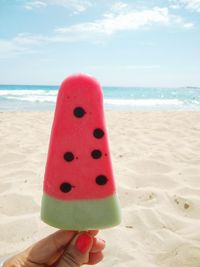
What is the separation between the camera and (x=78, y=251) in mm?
1143

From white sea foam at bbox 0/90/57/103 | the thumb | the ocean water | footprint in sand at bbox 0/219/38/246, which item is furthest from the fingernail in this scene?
white sea foam at bbox 0/90/57/103

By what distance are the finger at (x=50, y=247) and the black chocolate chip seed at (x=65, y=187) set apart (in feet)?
0.63

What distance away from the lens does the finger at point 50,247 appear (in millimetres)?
1182

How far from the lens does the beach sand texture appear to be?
1702 mm

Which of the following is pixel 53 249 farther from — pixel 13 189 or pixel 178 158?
pixel 178 158

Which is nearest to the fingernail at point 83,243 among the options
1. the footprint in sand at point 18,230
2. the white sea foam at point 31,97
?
the footprint in sand at point 18,230

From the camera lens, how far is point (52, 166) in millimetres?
1085

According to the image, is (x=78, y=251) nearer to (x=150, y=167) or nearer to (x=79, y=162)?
(x=79, y=162)

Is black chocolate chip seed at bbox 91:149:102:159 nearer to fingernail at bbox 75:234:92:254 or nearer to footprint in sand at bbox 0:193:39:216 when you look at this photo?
fingernail at bbox 75:234:92:254

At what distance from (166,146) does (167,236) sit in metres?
2.24

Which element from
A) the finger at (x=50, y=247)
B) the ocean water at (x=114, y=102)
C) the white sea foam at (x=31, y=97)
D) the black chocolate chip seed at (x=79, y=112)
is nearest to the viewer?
the black chocolate chip seed at (x=79, y=112)

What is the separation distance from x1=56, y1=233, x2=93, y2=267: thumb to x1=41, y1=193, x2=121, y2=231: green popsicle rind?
0.31 feet

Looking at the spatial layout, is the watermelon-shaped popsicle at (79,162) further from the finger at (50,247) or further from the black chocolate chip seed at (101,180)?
the finger at (50,247)

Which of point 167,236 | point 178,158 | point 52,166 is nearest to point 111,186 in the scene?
point 52,166
